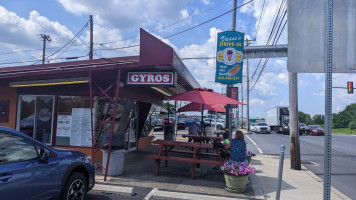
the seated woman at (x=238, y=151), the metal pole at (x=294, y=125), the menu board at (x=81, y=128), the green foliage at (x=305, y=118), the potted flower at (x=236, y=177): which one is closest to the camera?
the potted flower at (x=236, y=177)

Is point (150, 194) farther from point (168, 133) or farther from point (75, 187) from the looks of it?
point (168, 133)

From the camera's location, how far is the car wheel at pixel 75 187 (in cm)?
450

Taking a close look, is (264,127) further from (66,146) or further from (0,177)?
(0,177)

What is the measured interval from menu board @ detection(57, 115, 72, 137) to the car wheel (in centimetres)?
478

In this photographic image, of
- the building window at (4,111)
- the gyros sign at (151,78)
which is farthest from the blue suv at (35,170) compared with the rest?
the building window at (4,111)

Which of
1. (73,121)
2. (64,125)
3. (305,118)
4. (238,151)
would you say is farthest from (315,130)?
(305,118)

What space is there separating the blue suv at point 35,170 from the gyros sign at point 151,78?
10.5 ft

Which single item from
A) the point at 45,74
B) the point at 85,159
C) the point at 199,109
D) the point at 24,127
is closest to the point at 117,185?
the point at 85,159

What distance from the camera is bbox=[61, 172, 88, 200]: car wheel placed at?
4.50 m

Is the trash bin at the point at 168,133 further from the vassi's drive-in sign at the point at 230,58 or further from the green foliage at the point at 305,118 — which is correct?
the green foliage at the point at 305,118

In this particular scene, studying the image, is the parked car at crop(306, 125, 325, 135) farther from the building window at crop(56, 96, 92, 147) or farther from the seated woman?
the building window at crop(56, 96, 92, 147)

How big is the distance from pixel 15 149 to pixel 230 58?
7.47 meters

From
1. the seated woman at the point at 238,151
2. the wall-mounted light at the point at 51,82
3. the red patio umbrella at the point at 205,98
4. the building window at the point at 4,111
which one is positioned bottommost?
the seated woman at the point at 238,151

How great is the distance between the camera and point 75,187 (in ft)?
15.7
